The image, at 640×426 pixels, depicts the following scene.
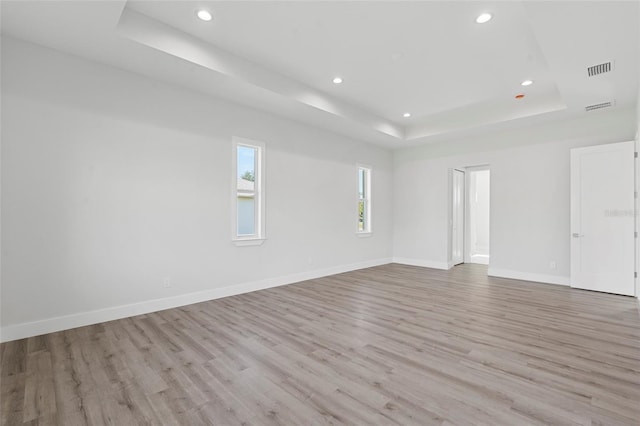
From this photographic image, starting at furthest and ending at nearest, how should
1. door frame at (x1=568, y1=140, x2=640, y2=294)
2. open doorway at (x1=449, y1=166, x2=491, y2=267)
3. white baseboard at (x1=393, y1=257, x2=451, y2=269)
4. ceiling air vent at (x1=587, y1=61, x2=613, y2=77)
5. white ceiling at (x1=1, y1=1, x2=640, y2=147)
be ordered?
open doorway at (x1=449, y1=166, x2=491, y2=267), white baseboard at (x1=393, y1=257, x2=451, y2=269), door frame at (x1=568, y1=140, x2=640, y2=294), ceiling air vent at (x1=587, y1=61, x2=613, y2=77), white ceiling at (x1=1, y1=1, x2=640, y2=147)

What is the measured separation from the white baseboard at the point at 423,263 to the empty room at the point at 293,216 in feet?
2.47

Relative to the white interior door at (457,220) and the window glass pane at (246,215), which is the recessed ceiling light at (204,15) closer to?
the window glass pane at (246,215)

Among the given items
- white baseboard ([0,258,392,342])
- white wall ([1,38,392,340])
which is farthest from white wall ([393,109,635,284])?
white wall ([1,38,392,340])

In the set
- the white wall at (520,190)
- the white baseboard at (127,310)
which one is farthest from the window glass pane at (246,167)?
the white wall at (520,190)

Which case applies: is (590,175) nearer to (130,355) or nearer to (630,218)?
(630,218)

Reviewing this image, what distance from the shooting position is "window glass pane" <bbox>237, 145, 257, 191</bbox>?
4785 mm

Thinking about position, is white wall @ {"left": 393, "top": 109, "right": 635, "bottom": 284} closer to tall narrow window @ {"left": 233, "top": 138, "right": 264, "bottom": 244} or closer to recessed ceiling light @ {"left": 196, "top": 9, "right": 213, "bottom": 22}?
tall narrow window @ {"left": 233, "top": 138, "right": 264, "bottom": 244}

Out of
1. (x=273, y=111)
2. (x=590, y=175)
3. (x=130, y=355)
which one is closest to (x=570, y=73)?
(x=590, y=175)

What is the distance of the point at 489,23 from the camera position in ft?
10.2

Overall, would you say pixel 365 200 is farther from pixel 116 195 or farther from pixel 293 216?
pixel 116 195

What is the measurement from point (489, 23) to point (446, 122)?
10.7 feet

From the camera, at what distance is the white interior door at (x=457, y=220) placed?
23.6ft

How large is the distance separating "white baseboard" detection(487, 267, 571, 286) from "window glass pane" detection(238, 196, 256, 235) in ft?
15.8

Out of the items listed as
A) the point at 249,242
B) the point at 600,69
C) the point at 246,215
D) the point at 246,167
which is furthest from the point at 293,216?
the point at 600,69
